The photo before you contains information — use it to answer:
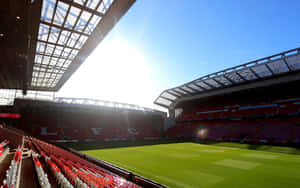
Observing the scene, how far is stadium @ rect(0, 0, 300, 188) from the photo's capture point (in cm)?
767

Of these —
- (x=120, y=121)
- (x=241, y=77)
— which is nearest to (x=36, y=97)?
(x=120, y=121)

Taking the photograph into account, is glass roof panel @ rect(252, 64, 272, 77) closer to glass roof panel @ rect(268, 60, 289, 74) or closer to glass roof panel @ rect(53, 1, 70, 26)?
glass roof panel @ rect(268, 60, 289, 74)

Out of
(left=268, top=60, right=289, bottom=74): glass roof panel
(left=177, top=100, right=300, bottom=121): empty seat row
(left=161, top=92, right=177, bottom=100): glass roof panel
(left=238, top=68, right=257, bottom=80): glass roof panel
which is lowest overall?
(left=177, top=100, right=300, bottom=121): empty seat row

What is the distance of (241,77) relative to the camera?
25.5 metres

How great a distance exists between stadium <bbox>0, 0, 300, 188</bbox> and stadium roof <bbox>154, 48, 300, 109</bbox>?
0.47ft

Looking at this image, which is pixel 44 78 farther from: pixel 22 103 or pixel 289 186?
pixel 289 186

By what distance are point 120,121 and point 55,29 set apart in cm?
2507

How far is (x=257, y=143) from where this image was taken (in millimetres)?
24266

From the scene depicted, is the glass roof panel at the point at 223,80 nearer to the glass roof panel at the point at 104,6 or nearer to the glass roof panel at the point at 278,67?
the glass roof panel at the point at 278,67

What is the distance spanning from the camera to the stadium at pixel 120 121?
7668mm

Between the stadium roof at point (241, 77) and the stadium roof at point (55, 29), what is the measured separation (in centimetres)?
→ 1825

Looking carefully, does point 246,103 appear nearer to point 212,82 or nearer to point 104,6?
point 212,82

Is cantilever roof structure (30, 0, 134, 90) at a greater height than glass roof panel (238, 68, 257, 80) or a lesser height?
greater

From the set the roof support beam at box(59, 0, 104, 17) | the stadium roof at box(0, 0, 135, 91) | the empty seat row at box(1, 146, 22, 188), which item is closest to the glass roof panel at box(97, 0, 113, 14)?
the stadium roof at box(0, 0, 135, 91)
